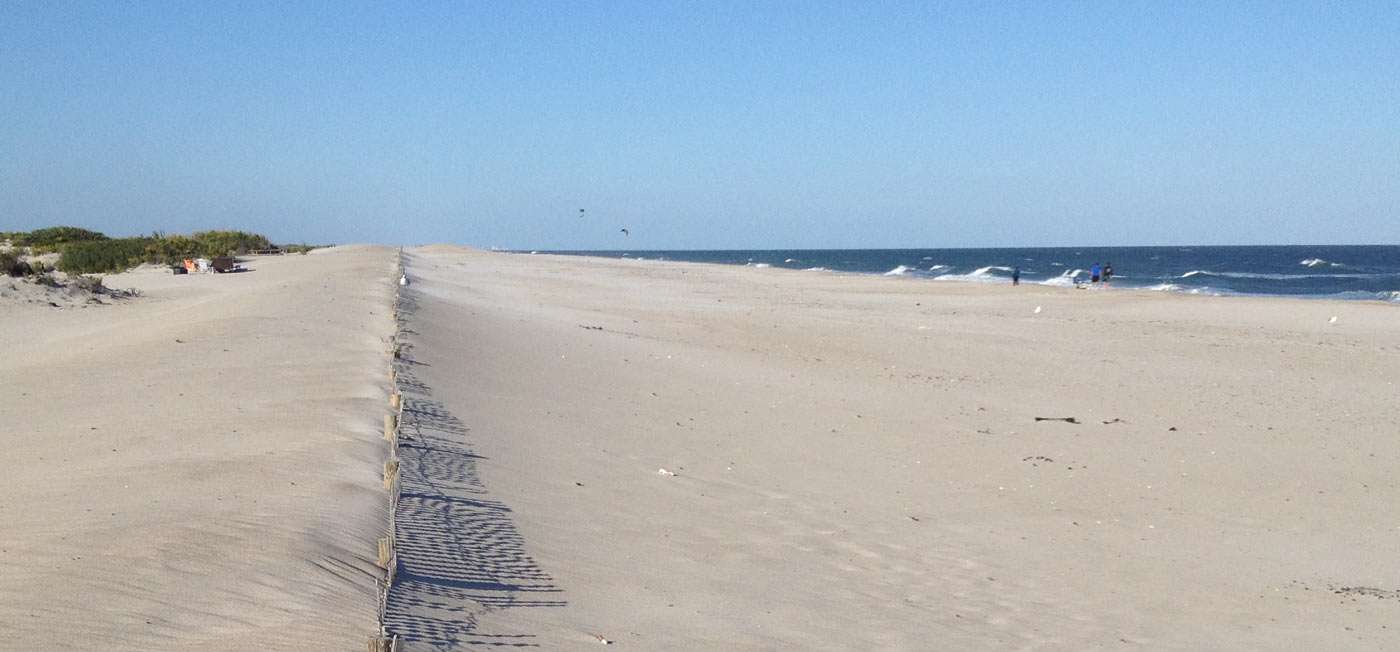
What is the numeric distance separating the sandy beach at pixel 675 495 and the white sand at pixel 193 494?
0.03 meters

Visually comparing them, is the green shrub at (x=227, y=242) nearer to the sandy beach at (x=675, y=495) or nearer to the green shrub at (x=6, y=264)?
the green shrub at (x=6, y=264)

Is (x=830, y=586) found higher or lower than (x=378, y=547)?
lower

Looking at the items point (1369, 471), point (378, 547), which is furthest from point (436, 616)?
point (1369, 471)

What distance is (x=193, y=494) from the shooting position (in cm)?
610

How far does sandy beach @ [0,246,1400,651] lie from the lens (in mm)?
4992

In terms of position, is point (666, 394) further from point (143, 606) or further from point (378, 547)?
point (143, 606)

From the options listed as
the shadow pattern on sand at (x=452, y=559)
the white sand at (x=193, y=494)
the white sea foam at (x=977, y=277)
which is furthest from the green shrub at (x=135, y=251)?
the white sea foam at (x=977, y=277)

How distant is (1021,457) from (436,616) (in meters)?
6.97

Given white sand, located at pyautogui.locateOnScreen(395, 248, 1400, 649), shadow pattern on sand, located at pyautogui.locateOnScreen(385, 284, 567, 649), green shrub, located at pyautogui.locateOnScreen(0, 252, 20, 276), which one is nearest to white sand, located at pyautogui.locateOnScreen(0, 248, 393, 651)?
shadow pattern on sand, located at pyautogui.locateOnScreen(385, 284, 567, 649)

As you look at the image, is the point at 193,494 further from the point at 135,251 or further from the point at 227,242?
the point at 227,242

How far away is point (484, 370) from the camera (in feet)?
44.2

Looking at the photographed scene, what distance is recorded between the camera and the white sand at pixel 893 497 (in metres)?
5.75

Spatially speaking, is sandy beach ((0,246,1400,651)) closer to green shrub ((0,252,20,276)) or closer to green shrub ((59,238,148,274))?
green shrub ((0,252,20,276))

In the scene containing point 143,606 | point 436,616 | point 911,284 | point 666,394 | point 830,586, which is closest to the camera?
point 143,606
